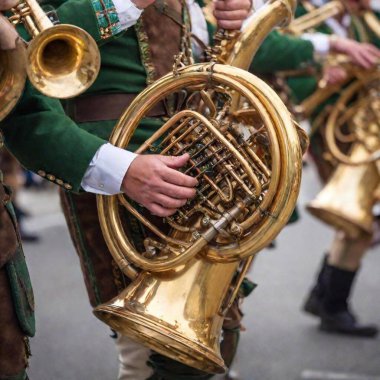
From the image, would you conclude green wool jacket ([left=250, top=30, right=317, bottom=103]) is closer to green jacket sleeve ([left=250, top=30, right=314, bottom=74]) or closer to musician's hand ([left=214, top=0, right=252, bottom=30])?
green jacket sleeve ([left=250, top=30, right=314, bottom=74])

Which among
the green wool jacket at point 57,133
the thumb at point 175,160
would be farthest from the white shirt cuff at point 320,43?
the thumb at point 175,160

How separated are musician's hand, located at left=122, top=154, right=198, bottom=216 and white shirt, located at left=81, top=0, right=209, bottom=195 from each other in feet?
0.07

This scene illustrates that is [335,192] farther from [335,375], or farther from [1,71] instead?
[1,71]

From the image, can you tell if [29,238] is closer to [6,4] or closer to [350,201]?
[350,201]

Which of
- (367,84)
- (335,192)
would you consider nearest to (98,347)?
(335,192)

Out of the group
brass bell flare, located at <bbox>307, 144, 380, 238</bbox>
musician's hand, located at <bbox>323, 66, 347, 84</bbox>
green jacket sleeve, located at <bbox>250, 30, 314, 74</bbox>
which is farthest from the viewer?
musician's hand, located at <bbox>323, 66, 347, 84</bbox>

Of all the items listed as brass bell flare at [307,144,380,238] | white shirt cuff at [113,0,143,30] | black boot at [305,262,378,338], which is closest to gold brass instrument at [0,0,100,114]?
white shirt cuff at [113,0,143,30]

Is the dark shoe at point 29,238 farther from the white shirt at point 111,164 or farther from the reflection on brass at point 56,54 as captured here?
the reflection on brass at point 56,54

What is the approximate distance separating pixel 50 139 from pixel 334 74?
102 inches

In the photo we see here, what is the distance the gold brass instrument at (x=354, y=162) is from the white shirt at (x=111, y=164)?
85.9 inches

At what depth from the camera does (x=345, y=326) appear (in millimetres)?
4590

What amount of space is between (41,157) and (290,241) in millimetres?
4929

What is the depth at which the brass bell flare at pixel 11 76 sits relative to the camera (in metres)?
1.82

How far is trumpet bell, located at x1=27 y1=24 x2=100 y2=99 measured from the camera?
6.30 feet
